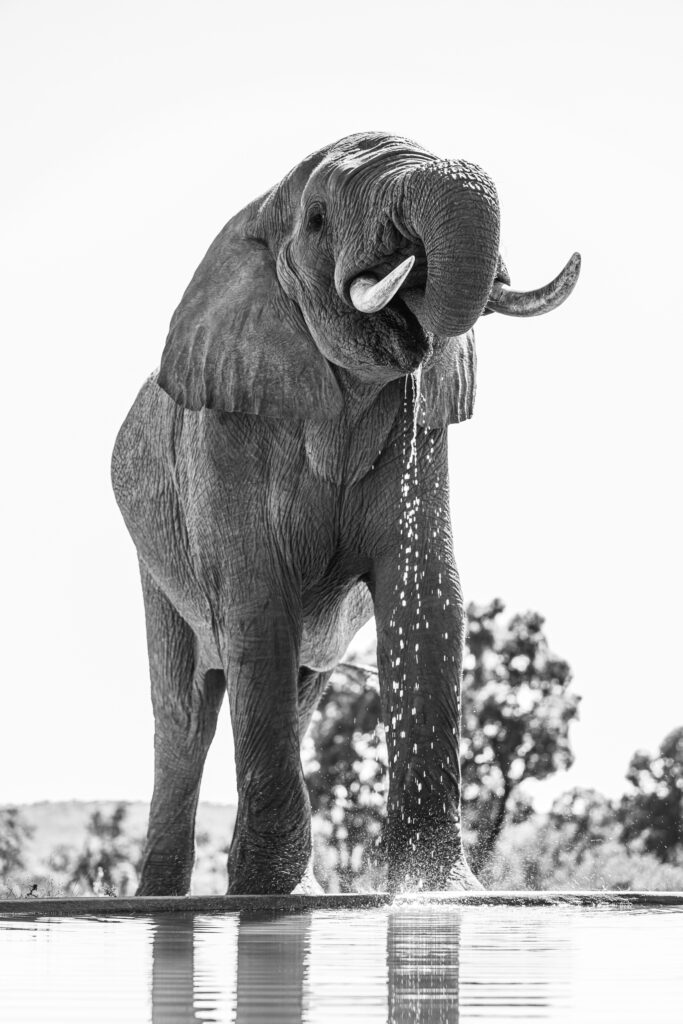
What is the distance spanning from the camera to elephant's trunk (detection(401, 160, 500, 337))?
555cm

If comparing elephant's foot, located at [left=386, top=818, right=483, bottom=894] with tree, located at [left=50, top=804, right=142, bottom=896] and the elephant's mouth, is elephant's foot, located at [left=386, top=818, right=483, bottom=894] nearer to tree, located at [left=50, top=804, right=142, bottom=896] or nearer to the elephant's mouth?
the elephant's mouth

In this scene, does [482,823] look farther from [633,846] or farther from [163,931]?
[163,931]

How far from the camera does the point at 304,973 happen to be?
124 inches

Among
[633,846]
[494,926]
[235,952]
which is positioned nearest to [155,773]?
[494,926]

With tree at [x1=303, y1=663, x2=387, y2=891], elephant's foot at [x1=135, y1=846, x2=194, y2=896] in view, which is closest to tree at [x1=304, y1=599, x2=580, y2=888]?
tree at [x1=303, y1=663, x2=387, y2=891]

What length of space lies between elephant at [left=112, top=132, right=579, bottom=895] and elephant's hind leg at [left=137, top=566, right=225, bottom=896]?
4.09ft

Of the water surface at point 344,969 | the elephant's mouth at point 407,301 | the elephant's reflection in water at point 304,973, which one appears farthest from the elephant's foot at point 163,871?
the elephant's reflection in water at point 304,973

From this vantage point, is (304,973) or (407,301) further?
(407,301)

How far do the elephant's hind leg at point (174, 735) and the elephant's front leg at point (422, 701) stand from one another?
2.31m

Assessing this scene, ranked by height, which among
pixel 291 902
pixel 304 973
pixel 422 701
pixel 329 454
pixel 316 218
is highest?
pixel 316 218

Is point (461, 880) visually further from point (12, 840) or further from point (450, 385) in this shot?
point (12, 840)

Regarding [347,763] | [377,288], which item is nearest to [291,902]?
[377,288]

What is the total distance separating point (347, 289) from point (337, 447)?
0.71 metres

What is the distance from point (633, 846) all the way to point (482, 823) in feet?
13.7
